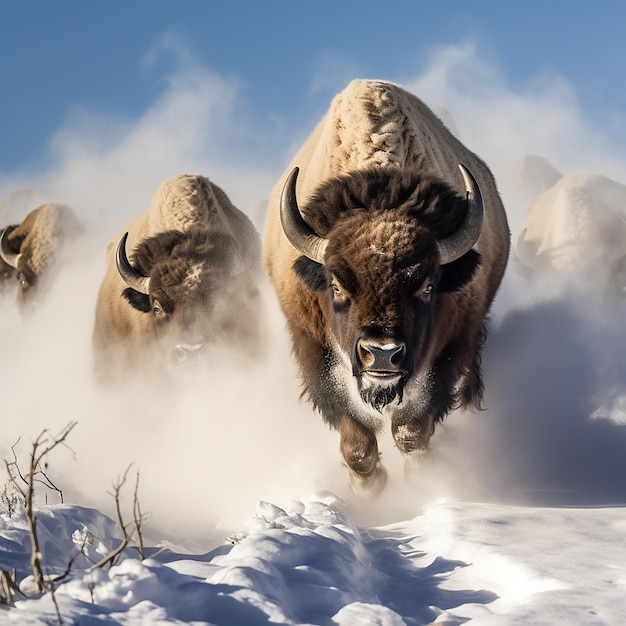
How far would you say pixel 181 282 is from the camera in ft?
28.0

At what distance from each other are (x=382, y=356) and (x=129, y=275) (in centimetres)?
431

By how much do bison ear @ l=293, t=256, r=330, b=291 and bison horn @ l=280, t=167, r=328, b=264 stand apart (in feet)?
0.22

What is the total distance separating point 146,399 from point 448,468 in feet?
11.9

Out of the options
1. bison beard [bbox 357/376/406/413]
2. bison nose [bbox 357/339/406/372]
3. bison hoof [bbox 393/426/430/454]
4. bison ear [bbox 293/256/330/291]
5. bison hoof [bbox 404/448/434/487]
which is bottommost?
bison hoof [bbox 404/448/434/487]

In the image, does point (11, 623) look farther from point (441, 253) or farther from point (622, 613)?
point (441, 253)

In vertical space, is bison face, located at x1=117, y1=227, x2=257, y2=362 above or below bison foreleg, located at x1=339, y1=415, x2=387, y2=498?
above

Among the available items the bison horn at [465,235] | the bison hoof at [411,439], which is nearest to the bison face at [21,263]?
the bison hoof at [411,439]

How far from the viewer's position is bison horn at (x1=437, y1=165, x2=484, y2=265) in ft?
19.2

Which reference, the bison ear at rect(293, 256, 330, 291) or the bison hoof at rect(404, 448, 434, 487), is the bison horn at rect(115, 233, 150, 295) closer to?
the bison ear at rect(293, 256, 330, 291)

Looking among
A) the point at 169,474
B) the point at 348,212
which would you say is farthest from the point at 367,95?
the point at 169,474

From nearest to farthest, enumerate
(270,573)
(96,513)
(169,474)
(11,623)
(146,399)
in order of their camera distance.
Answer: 1. (11,623)
2. (270,573)
3. (96,513)
4. (169,474)
5. (146,399)

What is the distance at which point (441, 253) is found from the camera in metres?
5.83

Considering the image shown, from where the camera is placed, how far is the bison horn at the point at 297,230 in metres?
5.97

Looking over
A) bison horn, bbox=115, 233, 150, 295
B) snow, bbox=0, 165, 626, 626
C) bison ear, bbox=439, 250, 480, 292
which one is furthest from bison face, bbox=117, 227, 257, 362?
bison ear, bbox=439, 250, 480, 292
